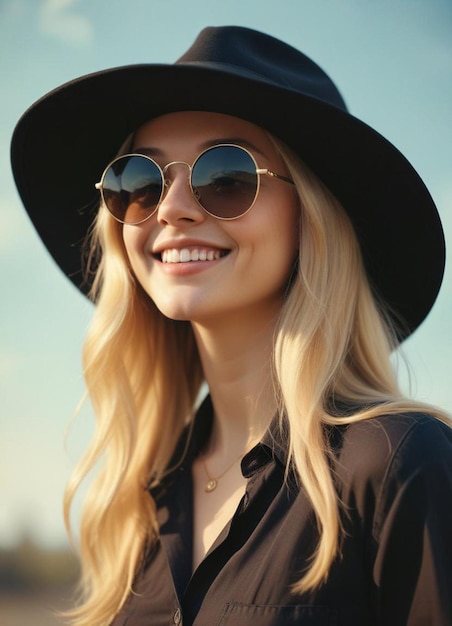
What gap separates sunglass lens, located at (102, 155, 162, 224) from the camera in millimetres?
2965

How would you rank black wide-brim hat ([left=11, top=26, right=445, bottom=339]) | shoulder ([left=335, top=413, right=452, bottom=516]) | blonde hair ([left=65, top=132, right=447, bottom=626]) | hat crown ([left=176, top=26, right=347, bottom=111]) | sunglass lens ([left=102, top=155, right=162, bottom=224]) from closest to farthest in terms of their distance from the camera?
shoulder ([left=335, top=413, right=452, bottom=516]) < blonde hair ([left=65, top=132, right=447, bottom=626]) < black wide-brim hat ([left=11, top=26, right=445, bottom=339]) < hat crown ([left=176, top=26, right=347, bottom=111]) < sunglass lens ([left=102, top=155, right=162, bottom=224])

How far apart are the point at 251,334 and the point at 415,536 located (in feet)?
3.69

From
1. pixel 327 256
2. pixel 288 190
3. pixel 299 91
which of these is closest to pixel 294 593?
pixel 327 256

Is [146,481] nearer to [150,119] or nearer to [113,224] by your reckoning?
[113,224]

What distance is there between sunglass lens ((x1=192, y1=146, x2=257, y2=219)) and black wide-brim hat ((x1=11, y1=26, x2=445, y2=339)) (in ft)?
0.49

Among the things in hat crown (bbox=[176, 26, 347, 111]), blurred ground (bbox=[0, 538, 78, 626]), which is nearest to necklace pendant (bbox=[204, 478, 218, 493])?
hat crown (bbox=[176, 26, 347, 111])

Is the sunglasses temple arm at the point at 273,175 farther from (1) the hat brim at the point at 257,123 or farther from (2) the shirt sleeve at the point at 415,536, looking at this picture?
(2) the shirt sleeve at the point at 415,536

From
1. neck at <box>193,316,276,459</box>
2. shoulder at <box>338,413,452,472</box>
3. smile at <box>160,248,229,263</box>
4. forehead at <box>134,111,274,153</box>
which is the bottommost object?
shoulder at <box>338,413,452,472</box>

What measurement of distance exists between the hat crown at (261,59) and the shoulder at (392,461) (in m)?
1.13

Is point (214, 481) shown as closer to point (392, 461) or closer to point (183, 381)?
point (183, 381)

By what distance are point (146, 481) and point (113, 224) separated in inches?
43.0

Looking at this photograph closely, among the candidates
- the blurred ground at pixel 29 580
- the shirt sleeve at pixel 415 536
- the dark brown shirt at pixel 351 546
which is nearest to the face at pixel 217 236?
the dark brown shirt at pixel 351 546

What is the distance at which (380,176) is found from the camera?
2857 mm

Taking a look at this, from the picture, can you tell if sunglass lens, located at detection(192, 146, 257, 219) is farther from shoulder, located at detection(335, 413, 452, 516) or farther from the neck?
shoulder, located at detection(335, 413, 452, 516)
